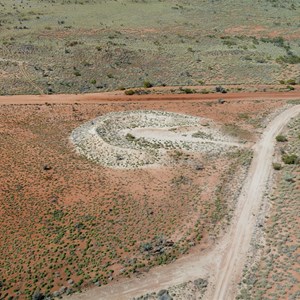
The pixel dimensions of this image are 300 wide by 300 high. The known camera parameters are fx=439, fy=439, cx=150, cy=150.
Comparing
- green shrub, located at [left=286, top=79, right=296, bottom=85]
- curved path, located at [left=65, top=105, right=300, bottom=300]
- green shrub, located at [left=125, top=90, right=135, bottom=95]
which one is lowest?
curved path, located at [left=65, top=105, right=300, bottom=300]

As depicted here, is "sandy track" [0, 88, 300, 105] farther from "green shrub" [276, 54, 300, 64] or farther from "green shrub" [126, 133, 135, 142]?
"green shrub" [126, 133, 135, 142]

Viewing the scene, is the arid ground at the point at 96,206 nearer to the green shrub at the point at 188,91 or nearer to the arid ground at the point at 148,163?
the arid ground at the point at 148,163

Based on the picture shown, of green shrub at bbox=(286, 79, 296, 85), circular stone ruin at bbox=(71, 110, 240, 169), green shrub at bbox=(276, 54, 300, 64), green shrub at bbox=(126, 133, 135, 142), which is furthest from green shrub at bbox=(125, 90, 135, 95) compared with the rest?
green shrub at bbox=(276, 54, 300, 64)

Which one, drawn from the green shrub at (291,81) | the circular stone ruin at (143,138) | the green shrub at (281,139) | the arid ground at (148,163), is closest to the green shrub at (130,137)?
the circular stone ruin at (143,138)

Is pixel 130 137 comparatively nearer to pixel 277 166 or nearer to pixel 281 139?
pixel 277 166

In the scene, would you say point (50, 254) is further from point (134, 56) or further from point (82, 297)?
point (134, 56)

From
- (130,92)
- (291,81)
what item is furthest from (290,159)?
(130,92)
